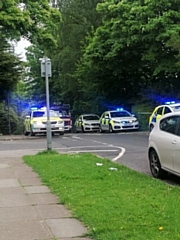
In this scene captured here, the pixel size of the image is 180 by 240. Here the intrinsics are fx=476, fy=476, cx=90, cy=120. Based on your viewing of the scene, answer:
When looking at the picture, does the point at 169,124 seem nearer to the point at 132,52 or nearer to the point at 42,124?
the point at 42,124

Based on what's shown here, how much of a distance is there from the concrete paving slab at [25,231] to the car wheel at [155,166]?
14.4ft

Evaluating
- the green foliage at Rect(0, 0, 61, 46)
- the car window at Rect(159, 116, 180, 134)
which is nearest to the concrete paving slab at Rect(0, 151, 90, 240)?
the car window at Rect(159, 116, 180, 134)

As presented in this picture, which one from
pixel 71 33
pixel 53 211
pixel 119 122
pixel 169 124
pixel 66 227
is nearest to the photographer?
pixel 66 227

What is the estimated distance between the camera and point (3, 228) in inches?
230

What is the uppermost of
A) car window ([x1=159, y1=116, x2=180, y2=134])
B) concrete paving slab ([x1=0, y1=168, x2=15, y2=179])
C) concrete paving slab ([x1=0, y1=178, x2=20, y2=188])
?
car window ([x1=159, y1=116, x2=180, y2=134])

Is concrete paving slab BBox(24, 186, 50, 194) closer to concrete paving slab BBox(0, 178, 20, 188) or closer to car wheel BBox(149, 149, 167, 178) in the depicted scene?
concrete paving slab BBox(0, 178, 20, 188)

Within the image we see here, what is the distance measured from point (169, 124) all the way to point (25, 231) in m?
4.98

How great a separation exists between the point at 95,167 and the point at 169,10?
17.9 metres

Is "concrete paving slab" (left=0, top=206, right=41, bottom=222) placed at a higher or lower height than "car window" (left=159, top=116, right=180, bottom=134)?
lower

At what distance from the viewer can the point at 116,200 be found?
7000 mm

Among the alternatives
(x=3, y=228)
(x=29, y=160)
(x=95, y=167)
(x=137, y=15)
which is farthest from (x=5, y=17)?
(x=3, y=228)

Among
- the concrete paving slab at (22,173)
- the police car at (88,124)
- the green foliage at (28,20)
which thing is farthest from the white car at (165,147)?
the police car at (88,124)

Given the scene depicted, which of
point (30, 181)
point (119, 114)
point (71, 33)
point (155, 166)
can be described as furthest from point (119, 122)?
point (30, 181)

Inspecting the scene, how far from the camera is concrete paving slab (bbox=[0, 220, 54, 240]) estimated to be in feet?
17.8
